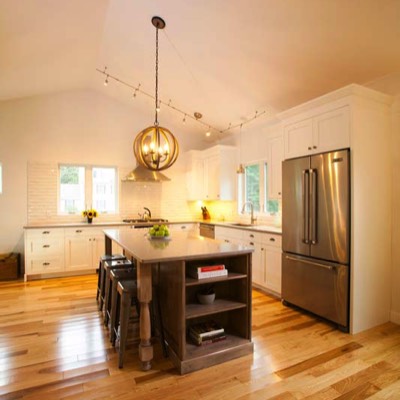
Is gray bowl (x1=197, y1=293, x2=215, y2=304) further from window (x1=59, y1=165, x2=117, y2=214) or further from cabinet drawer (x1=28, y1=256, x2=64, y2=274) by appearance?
window (x1=59, y1=165, x2=117, y2=214)

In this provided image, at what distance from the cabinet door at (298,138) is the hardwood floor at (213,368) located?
194 cm

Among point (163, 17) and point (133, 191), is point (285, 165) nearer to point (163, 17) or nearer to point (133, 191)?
point (163, 17)

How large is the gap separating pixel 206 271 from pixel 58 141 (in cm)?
449

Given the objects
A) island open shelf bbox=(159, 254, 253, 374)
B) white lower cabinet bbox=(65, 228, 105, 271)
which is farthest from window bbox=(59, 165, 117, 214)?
island open shelf bbox=(159, 254, 253, 374)

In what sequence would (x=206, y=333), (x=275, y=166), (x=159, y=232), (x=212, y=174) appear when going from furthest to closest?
(x=212, y=174)
(x=275, y=166)
(x=159, y=232)
(x=206, y=333)

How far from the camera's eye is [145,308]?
7.30ft

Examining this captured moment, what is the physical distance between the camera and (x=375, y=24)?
8.20ft

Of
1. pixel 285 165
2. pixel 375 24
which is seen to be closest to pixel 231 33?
pixel 375 24

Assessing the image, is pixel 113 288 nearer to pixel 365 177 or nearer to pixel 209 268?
pixel 209 268

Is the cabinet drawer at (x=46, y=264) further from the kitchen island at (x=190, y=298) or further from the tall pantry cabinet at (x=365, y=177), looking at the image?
the tall pantry cabinet at (x=365, y=177)

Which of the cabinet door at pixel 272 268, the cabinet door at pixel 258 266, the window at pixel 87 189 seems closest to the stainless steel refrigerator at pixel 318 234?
the cabinet door at pixel 272 268

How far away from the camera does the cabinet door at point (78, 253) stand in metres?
4.89

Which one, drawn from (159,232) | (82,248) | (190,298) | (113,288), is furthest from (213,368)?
(82,248)

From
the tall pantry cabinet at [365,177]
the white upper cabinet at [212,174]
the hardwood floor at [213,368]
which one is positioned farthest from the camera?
the white upper cabinet at [212,174]
